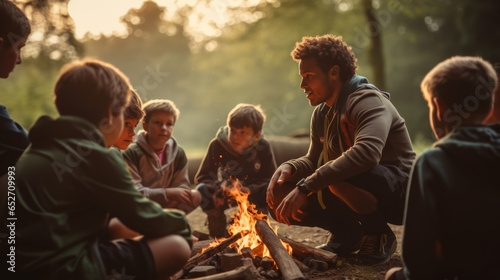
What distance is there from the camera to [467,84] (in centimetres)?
193

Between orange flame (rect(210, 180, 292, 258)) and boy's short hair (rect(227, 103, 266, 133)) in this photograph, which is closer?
orange flame (rect(210, 180, 292, 258))

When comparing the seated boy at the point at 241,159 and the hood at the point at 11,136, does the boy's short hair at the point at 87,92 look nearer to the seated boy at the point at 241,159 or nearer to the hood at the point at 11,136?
the hood at the point at 11,136

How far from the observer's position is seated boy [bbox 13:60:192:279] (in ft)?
5.99

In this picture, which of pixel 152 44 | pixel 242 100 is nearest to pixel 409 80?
pixel 242 100

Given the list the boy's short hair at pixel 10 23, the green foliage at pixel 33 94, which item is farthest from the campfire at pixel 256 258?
the green foliage at pixel 33 94

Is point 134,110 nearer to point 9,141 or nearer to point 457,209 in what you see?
point 9,141

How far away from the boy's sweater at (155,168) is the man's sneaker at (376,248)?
2.09m

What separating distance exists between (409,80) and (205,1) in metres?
12.7

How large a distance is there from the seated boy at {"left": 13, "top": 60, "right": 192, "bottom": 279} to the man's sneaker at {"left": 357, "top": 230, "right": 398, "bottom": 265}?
1.70 m

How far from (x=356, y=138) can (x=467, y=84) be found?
1007mm

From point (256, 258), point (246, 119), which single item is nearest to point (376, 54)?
point (246, 119)

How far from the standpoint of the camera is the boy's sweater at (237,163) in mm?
4664

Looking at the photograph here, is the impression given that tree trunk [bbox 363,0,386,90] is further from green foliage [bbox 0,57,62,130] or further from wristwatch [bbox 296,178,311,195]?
green foliage [bbox 0,57,62,130]

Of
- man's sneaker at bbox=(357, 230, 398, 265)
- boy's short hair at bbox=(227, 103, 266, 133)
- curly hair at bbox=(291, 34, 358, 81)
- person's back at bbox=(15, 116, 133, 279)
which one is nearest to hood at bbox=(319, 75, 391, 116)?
curly hair at bbox=(291, 34, 358, 81)
